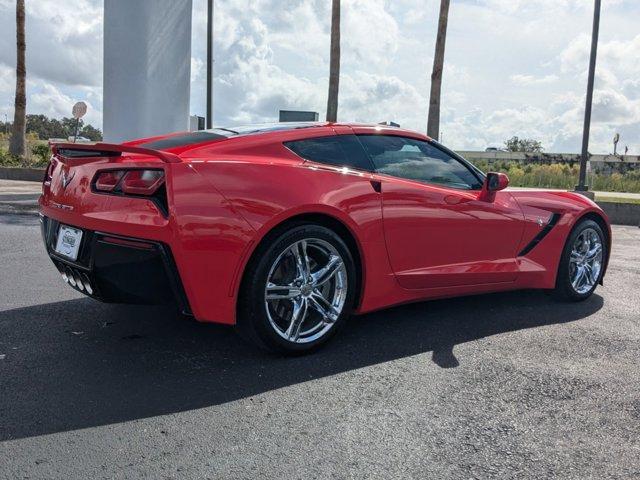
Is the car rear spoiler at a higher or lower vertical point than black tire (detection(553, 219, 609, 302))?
higher

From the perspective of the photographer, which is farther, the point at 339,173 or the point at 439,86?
the point at 439,86

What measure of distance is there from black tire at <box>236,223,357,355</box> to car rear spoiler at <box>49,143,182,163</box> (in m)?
0.67

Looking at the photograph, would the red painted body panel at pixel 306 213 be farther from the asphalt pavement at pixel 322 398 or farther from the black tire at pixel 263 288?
the asphalt pavement at pixel 322 398

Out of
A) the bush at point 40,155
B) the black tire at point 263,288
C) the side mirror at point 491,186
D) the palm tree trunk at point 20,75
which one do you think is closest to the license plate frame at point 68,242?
the black tire at point 263,288

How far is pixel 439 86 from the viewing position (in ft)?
64.1

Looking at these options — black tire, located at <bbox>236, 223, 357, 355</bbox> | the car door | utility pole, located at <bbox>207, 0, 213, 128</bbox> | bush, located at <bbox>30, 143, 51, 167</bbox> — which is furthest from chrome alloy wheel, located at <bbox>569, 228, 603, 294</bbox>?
bush, located at <bbox>30, 143, 51, 167</bbox>

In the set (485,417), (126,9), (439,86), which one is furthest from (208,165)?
(439,86)

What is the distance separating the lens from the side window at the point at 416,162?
4.14 meters

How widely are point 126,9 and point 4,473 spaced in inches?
502

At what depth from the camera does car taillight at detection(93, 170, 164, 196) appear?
3.20 metres

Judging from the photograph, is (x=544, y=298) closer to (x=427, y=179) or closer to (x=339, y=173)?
(x=427, y=179)

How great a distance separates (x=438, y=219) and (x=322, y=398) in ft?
5.45

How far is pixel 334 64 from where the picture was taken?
19891mm

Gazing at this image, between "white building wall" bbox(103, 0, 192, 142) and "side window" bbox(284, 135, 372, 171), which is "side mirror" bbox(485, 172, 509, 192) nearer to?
"side window" bbox(284, 135, 372, 171)
